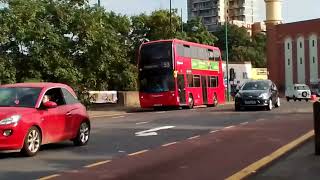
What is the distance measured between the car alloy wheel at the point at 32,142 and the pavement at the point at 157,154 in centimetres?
17

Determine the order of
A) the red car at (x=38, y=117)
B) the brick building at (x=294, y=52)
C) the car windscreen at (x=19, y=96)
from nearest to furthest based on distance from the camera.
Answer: the red car at (x=38, y=117) → the car windscreen at (x=19, y=96) → the brick building at (x=294, y=52)

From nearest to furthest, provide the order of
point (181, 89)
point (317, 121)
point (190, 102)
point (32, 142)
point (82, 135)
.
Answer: point (317, 121) → point (32, 142) → point (82, 135) → point (181, 89) → point (190, 102)

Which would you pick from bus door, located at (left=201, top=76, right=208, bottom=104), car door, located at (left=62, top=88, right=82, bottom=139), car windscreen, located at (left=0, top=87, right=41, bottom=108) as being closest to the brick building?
bus door, located at (left=201, top=76, right=208, bottom=104)

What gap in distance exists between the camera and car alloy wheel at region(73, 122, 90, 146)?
14438 mm

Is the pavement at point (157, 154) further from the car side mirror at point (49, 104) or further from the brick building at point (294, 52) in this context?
the brick building at point (294, 52)

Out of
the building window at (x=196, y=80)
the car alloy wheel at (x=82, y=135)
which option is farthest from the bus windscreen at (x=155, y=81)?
the car alloy wheel at (x=82, y=135)

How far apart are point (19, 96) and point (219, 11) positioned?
14504 centimetres

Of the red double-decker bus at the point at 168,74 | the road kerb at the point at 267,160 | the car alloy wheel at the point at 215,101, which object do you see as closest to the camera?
the road kerb at the point at 267,160

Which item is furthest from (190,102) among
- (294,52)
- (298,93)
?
(294,52)

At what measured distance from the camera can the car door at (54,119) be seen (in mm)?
12883

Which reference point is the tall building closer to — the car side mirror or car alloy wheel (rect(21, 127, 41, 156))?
the car side mirror

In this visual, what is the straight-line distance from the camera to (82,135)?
47.9 ft

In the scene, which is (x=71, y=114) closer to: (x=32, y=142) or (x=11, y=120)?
(x=32, y=142)

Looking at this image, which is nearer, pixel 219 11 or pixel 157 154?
pixel 157 154
